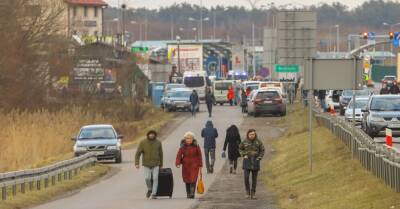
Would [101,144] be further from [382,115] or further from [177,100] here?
[177,100]

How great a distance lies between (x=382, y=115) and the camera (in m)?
39.3

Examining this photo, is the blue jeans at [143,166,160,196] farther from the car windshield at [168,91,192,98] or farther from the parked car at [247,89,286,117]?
the car windshield at [168,91,192,98]

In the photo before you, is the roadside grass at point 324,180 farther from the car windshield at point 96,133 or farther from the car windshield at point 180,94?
the car windshield at point 180,94

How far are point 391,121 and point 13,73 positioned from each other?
96.2ft

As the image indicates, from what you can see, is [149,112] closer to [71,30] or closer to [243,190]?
[71,30]

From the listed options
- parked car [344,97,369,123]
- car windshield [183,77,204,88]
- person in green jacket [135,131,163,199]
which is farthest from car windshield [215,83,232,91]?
person in green jacket [135,131,163,199]

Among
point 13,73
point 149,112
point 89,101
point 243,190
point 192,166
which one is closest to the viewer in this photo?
point 192,166

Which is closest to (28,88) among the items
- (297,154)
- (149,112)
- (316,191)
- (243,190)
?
(149,112)

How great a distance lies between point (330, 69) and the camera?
30.1 metres

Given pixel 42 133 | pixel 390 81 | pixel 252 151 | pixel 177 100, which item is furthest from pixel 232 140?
pixel 390 81

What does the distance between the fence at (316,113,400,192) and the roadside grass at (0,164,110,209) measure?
24.5ft

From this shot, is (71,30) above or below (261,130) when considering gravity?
above

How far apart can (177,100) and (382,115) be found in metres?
37.8

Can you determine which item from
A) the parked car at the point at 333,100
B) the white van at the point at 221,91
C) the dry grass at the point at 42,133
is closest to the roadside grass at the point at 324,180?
the dry grass at the point at 42,133
